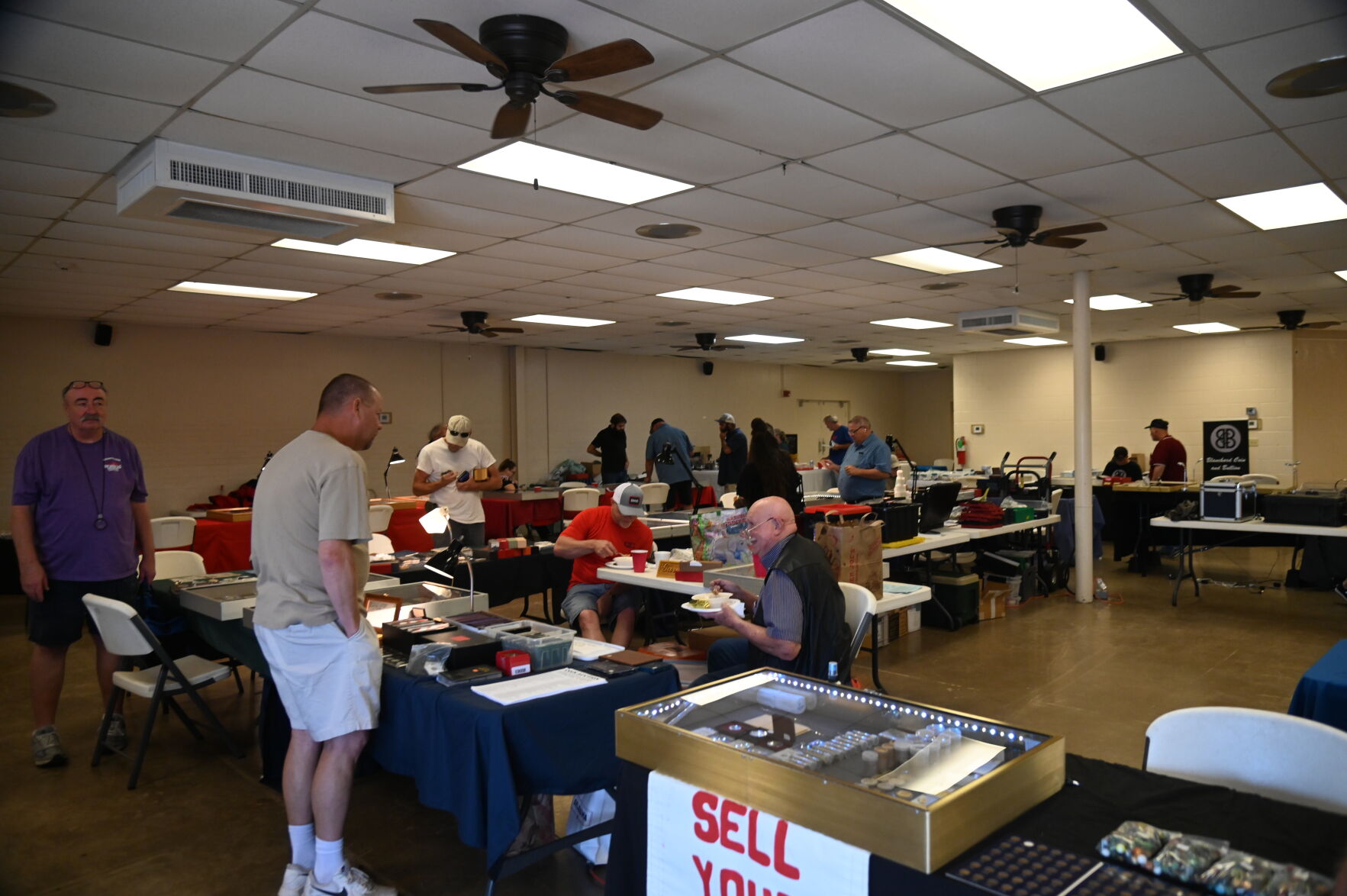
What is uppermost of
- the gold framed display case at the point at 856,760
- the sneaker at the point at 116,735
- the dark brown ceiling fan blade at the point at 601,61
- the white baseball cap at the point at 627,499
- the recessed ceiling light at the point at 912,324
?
the recessed ceiling light at the point at 912,324

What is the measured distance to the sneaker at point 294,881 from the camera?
2566 mm

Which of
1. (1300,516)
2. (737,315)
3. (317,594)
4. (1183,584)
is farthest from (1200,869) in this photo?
(737,315)

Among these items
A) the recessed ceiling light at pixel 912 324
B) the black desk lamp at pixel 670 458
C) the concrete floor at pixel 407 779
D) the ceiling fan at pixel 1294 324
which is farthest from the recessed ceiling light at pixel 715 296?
the ceiling fan at pixel 1294 324

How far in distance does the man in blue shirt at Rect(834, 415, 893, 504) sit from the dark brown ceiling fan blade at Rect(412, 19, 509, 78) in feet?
16.7

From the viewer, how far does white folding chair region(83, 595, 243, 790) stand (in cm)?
341

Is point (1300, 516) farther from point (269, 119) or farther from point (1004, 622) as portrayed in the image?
point (269, 119)

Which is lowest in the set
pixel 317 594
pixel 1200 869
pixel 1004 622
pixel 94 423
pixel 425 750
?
pixel 1004 622

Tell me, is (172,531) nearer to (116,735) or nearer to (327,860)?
(116,735)

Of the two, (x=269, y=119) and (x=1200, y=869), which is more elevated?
(x=269, y=119)

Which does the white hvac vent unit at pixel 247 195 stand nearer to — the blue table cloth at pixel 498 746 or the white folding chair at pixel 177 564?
the white folding chair at pixel 177 564

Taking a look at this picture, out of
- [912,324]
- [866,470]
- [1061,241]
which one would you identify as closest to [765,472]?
[866,470]

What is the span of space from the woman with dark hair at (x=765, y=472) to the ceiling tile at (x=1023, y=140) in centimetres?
241

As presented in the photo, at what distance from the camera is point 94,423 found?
385 centimetres

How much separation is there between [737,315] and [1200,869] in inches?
340
